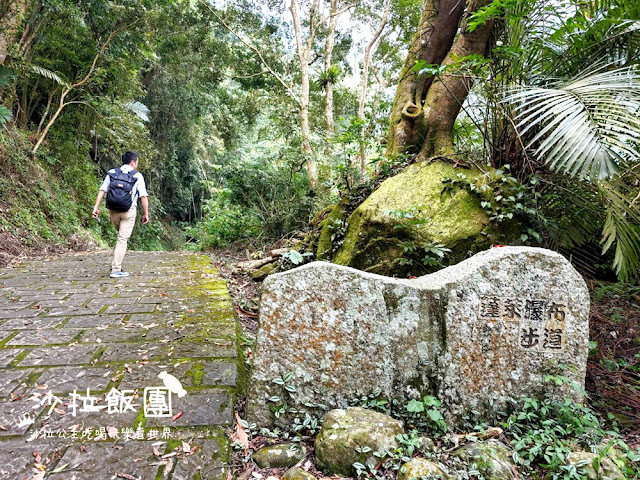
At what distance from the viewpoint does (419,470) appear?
1.73 meters

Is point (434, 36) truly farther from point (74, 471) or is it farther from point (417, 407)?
point (74, 471)

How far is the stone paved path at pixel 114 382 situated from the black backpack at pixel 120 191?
115cm

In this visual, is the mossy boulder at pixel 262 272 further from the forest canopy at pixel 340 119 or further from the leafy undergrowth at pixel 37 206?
the leafy undergrowth at pixel 37 206

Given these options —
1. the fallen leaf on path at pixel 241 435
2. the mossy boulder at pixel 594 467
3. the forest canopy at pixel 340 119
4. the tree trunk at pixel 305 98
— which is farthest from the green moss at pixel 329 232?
the tree trunk at pixel 305 98

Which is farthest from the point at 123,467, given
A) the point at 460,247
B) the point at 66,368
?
the point at 460,247

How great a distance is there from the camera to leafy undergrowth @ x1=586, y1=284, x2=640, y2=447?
94.2 inches

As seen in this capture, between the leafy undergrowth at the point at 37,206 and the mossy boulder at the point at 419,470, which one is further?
the leafy undergrowth at the point at 37,206

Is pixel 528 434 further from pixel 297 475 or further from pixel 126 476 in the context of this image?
pixel 126 476

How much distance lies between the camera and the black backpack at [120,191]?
4.83m

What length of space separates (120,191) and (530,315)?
4.80 meters

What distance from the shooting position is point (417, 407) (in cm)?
208

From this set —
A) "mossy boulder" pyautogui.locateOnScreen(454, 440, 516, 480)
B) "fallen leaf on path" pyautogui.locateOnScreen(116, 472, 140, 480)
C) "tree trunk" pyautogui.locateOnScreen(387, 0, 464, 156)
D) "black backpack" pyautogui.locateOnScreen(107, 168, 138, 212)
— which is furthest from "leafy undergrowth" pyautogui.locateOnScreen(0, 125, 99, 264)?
"mossy boulder" pyautogui.locateOnScreen(454, 440, 516, 480)

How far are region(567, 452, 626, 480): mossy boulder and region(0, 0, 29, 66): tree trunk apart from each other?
31.0ft

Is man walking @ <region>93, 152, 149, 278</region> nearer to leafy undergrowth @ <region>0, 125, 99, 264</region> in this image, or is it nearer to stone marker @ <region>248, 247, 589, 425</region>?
leafy undergrowth @ <region>0, 125, 99, 264</region>
